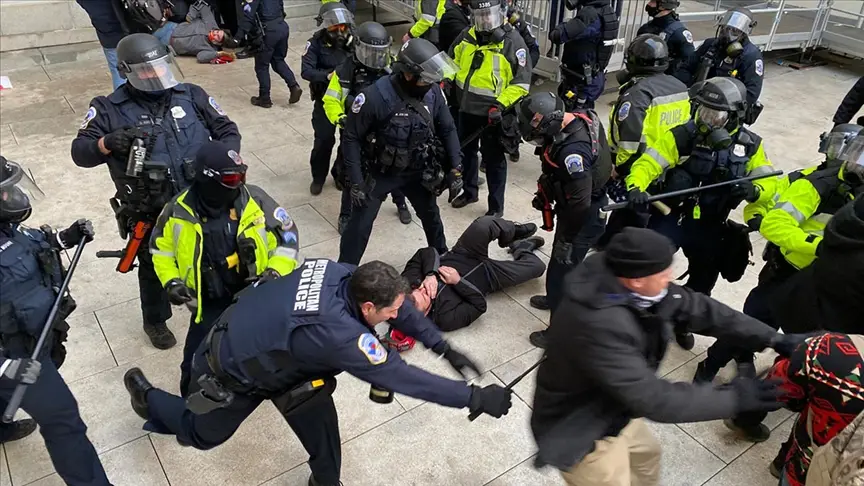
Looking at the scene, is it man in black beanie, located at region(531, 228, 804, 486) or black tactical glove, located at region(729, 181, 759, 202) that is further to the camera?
black tactical glove, located at region(729, 181, 759, 202)

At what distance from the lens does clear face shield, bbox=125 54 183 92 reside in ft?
11.3

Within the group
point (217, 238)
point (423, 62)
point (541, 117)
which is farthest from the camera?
point (423, 62)

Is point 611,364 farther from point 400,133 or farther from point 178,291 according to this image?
point 400,133

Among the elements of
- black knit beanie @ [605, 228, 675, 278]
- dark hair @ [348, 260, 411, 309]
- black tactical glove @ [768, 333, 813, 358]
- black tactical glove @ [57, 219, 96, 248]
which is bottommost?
black tactical glove @ [57, 219, 96, 248]

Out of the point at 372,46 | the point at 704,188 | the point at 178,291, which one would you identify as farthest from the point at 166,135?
the point at 704,188

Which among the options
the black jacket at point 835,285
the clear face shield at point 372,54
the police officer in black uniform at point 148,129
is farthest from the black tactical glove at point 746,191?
the police officer in black uniform at point 148,129

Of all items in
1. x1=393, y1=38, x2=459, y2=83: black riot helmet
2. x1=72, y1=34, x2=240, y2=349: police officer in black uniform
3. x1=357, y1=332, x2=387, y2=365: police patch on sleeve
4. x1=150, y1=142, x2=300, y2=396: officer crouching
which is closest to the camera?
x1=357, y1=332, x2=387, y2=365: police patch on sleeve

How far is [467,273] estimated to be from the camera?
14.3ft

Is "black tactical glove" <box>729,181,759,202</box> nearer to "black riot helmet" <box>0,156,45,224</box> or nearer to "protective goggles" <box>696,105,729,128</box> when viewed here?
"protective goggles" <box>696,105,729,128</box>

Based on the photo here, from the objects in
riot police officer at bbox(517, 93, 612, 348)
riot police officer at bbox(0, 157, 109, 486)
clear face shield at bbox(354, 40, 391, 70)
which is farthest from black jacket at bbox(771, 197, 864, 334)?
riot police officer at bbox(0, 157, 109, 486)

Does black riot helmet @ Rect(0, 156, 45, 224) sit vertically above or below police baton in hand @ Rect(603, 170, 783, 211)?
above

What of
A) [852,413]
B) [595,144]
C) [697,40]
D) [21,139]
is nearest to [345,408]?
[595,144]

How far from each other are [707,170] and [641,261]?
1981 mm

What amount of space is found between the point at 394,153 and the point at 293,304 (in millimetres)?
Result: 2057
